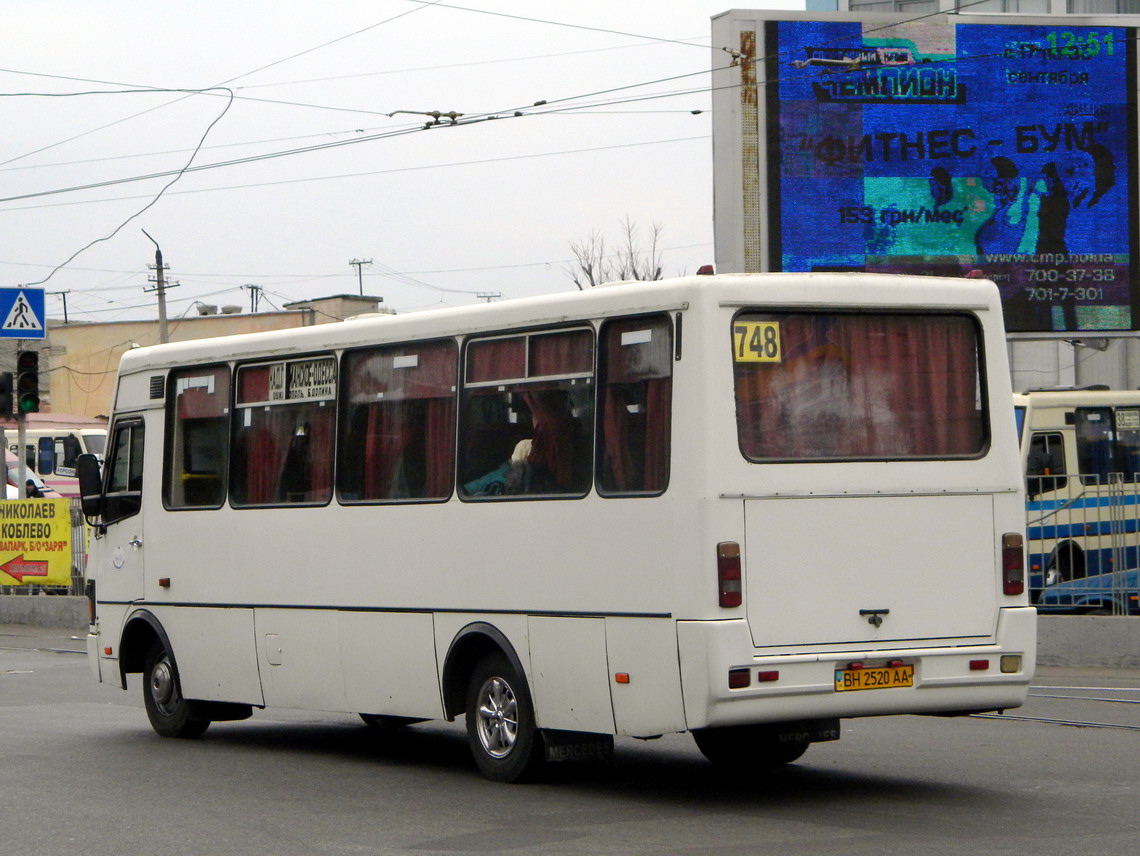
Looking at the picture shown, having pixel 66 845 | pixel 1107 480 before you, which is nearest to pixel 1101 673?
pixel 1107 480

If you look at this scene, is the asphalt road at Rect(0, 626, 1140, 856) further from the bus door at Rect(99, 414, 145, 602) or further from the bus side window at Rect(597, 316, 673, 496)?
the bus side window at Rect(597, 316, 673, 496)

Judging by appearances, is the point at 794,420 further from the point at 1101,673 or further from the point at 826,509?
the point at 1101,673

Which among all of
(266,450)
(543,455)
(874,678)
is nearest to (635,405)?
(543,455)

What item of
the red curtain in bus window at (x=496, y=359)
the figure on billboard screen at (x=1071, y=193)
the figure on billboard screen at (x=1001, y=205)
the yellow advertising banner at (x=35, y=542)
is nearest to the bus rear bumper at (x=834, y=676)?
the red curtain in bus window at (x=496, y=359)

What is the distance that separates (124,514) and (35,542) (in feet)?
47.5

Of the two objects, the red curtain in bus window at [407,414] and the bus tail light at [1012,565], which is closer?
the bus tail light at [1012,565]

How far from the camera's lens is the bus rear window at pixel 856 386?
9586 mm

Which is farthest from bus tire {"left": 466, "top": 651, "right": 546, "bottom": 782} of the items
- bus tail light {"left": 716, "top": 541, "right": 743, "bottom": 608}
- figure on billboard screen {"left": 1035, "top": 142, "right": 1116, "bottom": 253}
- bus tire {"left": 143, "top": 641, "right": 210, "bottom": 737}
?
figure on billboard screen {"left": 1035, "top": 142, "right": 1116, "bottom": 253}

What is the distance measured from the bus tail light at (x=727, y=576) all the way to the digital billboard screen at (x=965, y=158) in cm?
1552

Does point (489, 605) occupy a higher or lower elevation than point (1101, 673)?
higher

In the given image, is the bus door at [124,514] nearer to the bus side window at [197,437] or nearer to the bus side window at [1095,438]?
the bus side window at [197,437]

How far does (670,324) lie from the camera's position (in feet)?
31.6

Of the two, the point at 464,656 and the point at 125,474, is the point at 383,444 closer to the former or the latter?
the point at 464,656

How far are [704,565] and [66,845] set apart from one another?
331 cm
